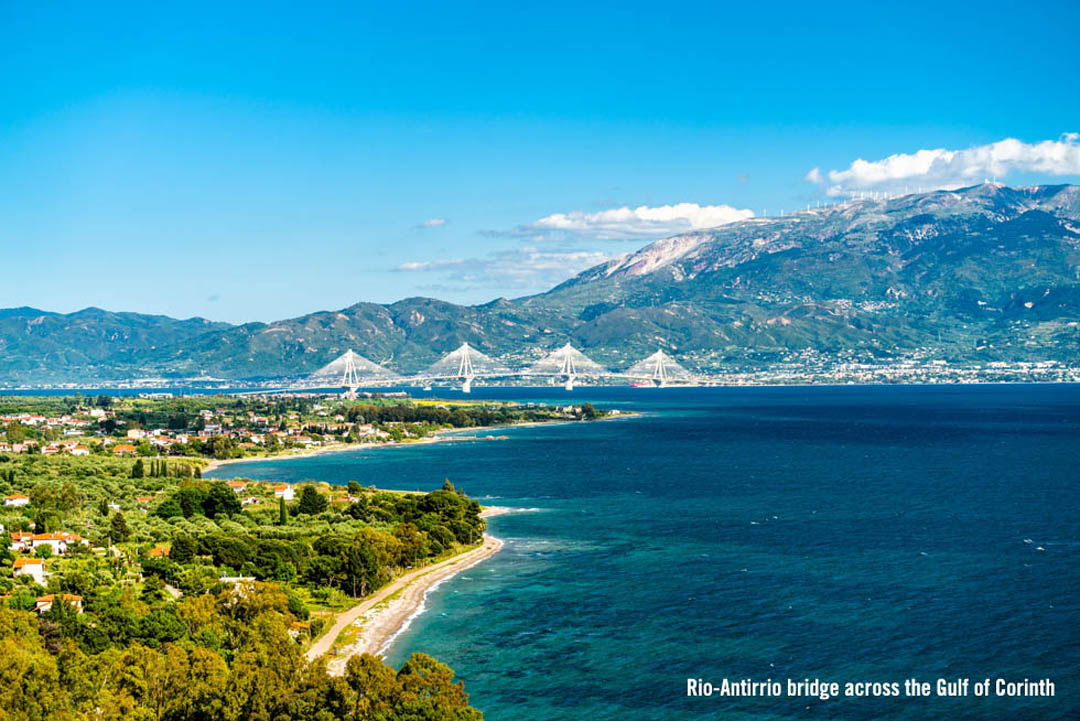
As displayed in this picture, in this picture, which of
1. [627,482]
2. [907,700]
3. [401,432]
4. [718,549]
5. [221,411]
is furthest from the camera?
[221,411]

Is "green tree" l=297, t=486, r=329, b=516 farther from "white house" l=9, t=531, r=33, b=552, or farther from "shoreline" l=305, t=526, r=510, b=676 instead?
"white house" l=9, t=531, r=33, b=552

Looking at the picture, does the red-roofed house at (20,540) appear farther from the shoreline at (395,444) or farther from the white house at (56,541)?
the shoreline at (395,444)

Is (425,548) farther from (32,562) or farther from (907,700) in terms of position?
(907,700)

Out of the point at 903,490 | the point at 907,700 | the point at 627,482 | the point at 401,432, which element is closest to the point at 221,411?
the point at 401,432

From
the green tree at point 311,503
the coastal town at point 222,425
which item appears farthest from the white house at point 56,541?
the coastal town at point 222,425

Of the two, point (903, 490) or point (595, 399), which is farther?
point (595, 399)

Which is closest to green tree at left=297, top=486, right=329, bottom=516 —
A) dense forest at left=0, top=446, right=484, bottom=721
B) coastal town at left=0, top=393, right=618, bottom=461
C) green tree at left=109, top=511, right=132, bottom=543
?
dense forest at left=0, top=446, right=484, bottom=721
